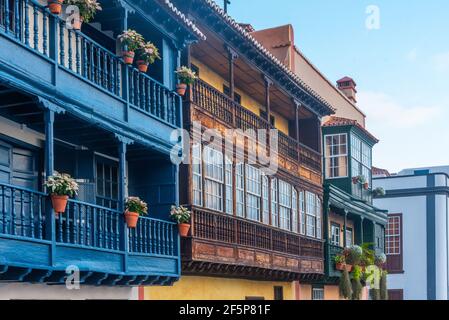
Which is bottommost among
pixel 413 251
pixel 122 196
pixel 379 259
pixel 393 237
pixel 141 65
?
pixel 413 251

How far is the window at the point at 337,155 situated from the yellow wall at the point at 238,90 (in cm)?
418

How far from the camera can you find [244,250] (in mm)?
20734

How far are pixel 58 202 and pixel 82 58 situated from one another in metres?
3.05

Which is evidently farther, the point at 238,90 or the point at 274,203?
the point at 238,90

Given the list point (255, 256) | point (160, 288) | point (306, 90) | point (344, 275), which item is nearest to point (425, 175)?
point (344, 275)

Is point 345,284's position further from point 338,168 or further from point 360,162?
point 360,162

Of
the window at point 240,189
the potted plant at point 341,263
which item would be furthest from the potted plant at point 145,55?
the potted plant at point 341,263

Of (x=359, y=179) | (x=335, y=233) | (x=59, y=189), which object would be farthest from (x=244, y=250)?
(x=359, y=179)

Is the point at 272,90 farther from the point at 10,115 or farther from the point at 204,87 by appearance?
the point at 10,115

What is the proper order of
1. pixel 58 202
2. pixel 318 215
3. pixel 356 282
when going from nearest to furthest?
1. pixel 58 202
2. pixel 318 215
3. pixel 356 282

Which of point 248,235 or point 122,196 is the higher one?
point 122,196

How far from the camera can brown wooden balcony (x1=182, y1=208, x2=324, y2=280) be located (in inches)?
724

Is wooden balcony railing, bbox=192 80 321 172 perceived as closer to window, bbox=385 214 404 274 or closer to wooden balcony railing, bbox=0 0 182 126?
wooden balcony railing, bbox=0 0 182 126
